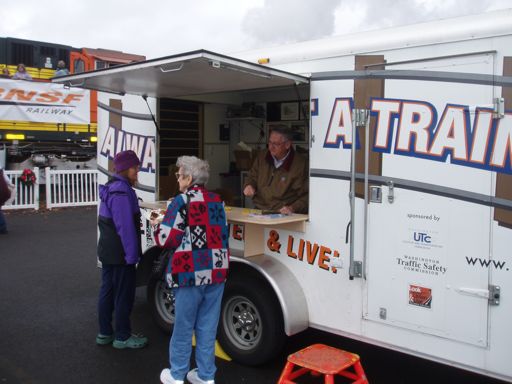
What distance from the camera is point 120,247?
14.0 ft

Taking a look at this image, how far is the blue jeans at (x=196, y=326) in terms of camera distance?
137 inches

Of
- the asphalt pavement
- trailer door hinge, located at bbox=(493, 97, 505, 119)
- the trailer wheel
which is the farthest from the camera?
the trailer wheel

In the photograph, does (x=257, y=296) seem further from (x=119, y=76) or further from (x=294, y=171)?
(x=119, y=76)

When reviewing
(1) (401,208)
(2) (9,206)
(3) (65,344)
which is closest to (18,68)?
(2) (9,206)

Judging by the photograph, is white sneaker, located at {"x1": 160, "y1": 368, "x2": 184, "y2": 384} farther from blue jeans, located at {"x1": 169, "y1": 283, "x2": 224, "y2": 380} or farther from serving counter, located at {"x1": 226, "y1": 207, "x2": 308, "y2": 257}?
serving counter, located at {"x1": 226, "y1": 207, "x2": 308, "y2": 257}

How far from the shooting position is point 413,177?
330cm

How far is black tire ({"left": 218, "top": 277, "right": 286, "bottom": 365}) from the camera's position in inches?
154

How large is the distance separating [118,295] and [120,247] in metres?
0.44

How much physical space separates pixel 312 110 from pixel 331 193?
2.08 feet

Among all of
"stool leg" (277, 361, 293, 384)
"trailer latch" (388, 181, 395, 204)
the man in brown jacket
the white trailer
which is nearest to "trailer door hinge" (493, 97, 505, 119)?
the white trailer

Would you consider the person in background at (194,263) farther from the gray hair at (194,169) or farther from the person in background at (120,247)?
the person in background at (120,247)

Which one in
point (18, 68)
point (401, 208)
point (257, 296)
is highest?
point (18, 68)

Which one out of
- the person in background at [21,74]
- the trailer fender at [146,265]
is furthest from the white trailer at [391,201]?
the person in background at [21,74]

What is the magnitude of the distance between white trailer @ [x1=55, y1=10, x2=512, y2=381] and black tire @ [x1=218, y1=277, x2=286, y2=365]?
1 centimetres
